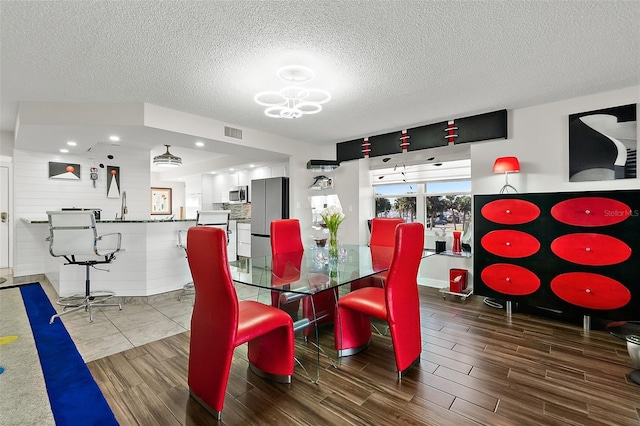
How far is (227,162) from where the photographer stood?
718 centimetres

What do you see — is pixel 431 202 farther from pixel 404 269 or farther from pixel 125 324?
pixel 125 324

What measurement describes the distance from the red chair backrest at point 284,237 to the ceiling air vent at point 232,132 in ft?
5.53

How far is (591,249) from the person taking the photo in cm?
303

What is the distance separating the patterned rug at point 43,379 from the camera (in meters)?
1.77

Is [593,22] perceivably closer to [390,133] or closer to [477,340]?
[477,340]

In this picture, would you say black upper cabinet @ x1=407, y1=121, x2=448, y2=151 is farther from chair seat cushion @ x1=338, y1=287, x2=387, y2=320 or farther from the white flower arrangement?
chair seat cushion @ x1=338, y1=287, x2=387, y2=320

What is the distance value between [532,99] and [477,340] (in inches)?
108

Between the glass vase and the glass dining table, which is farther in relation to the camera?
the glass vase

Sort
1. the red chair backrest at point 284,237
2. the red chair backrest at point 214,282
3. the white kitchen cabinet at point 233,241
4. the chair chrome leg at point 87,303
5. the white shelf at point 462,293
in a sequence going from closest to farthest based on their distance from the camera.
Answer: the red chair backrest at point 214,282 → the chair chrome leg at point 87,303 → the red chair backrest at point 284,237 → the white shelf at point 462,293 → the white kitchen cabinet at point 233,241

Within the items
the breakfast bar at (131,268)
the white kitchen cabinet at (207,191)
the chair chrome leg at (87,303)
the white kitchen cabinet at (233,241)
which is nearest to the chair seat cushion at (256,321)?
the chair chrome leg at (87,303)

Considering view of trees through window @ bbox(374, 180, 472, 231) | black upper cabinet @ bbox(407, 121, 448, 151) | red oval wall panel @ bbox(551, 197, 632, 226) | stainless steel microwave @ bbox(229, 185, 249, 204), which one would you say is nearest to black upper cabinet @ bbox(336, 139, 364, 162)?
view of trees through window @ bbox(374, 180, 472, 231)

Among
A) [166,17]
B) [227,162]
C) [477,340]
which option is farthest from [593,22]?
[227,162]

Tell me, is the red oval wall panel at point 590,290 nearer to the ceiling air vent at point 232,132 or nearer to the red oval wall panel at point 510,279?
the red oval wall panel at point 510,279

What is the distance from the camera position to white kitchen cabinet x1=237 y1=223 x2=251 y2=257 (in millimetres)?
6953
